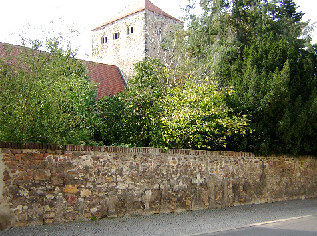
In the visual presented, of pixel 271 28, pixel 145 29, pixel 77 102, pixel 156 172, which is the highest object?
pixel 145 29

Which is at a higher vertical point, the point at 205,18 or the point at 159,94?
the point at 205,18

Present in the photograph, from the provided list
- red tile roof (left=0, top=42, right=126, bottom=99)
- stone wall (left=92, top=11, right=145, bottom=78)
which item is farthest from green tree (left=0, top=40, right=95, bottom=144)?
stone wall (left=92, top=11, right=145, bottom=78)

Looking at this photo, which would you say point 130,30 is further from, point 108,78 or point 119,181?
point 119,181

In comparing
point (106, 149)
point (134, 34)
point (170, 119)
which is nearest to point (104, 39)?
point (134, 34)

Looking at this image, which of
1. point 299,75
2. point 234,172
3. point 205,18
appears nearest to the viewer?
point 234,172

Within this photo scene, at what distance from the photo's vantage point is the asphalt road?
28.6ft

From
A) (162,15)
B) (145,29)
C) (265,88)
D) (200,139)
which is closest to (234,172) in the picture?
(200,139)

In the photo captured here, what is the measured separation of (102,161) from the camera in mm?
10445

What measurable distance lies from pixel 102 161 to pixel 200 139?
4255 millimetres

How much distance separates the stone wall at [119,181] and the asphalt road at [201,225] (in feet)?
1.39

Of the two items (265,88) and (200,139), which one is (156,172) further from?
(265,88)

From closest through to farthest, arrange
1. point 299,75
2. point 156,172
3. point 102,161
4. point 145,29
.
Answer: point 102,161
point 156,172
point 299,75
point 145,29

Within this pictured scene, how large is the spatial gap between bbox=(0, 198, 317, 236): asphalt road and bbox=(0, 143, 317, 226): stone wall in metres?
0.42

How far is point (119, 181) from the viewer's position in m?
10.8
